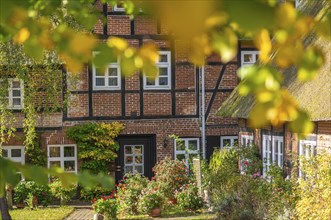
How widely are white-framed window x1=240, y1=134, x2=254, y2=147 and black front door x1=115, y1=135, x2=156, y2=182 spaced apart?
12.9 ft

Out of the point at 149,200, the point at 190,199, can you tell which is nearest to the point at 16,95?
the point at 149,200

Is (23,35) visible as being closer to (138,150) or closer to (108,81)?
(108,81)

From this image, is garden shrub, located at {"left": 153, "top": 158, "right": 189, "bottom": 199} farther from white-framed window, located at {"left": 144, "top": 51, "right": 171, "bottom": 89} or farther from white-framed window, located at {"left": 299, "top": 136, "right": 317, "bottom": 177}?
white-framed window, located at {"left": 299, "top": 136, "right": 317, "bottom": 177}

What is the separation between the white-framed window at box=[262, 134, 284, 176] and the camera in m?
14.2

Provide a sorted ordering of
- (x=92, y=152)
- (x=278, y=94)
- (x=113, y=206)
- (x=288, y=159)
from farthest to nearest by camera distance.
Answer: (x=92, y=152)
(x=113, y=206)
(x=288, y=159)
(x=278, y=94)

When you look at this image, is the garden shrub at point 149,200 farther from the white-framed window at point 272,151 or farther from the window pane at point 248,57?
the window pane at point 248,57

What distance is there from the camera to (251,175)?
1403 cm

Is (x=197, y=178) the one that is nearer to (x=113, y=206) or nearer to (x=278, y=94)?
(x=113, y=206)

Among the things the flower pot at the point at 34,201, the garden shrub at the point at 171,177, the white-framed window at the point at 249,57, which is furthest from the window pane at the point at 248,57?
the flower pot at the point at 34,201

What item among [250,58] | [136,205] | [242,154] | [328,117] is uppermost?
[250,58]

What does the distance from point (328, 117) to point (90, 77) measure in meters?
10.2

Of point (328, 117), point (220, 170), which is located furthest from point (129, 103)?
point (328, 117)

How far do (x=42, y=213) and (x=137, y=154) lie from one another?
14.0ft

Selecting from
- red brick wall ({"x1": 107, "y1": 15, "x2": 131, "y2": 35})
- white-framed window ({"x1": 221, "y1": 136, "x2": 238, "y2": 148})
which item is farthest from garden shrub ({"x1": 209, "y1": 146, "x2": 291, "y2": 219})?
red brick wall ({"x1": 107, "y1": 15, "x2": 131, "y2": 35})
